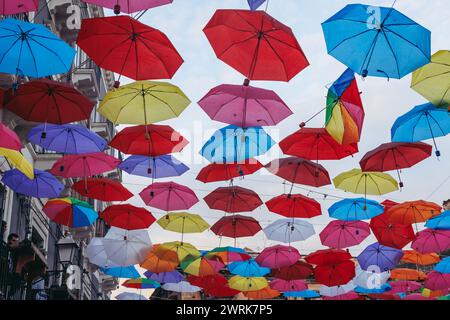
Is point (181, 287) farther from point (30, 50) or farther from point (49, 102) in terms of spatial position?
point (30, 50)

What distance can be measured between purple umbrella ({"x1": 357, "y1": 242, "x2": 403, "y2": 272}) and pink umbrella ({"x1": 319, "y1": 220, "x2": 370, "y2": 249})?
1138 millimetres

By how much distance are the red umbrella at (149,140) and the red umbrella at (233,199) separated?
2.29m

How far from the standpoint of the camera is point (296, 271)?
17.8m

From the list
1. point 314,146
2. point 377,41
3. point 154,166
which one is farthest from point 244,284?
point 377,41

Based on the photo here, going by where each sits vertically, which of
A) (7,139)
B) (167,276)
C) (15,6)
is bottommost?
(167,276)

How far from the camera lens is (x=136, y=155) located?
12906 mm

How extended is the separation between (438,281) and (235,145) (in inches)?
356

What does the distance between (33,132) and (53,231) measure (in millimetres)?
7391

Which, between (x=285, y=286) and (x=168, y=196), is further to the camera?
(x=285, y=286)

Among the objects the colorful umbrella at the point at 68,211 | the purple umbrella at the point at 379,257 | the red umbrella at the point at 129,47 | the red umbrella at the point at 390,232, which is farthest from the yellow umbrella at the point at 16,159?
the purple umbrella at the point at 379,257

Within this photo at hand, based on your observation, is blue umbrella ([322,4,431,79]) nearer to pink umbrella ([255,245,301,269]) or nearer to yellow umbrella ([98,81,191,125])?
yellow umbrella ([98,81,191,125])

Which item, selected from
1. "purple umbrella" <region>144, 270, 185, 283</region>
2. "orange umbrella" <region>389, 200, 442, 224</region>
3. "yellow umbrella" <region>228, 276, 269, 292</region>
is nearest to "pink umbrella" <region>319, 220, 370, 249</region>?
"orange umbrella" <region>389, 200, 442, 224</region>

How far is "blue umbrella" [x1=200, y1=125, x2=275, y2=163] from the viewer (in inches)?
466
